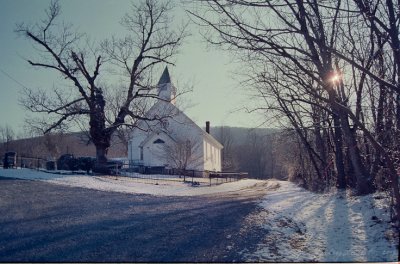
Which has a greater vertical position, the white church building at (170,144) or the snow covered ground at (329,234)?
the white church building at (170,144)

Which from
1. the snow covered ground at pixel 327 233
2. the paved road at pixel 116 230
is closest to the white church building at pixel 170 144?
the paved road at pixel 116 230

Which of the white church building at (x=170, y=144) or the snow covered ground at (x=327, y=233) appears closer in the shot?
the snow covered ground at (x=327, y=233)

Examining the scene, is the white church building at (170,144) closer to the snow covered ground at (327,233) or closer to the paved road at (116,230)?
the paved road at (116,230)

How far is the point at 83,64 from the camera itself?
80.0ft

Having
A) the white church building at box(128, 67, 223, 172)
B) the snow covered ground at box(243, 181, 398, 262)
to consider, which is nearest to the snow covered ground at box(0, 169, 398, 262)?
the snow covered ground at box(243, 181, 398, 262)

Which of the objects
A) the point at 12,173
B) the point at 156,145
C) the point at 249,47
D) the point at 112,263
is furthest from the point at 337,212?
the point at 156,145

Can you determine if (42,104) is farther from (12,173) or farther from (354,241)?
(354,241)

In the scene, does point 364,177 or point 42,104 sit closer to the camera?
point 364,177

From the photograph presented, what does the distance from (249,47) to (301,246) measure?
4.87 m

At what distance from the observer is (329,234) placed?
8.09m

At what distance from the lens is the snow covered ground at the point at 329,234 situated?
636cm

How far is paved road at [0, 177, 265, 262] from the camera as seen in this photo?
589cm

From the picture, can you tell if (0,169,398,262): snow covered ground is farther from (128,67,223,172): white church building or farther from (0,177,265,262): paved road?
(128,67,223,172): white church building

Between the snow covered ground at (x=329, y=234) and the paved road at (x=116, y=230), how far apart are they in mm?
480
